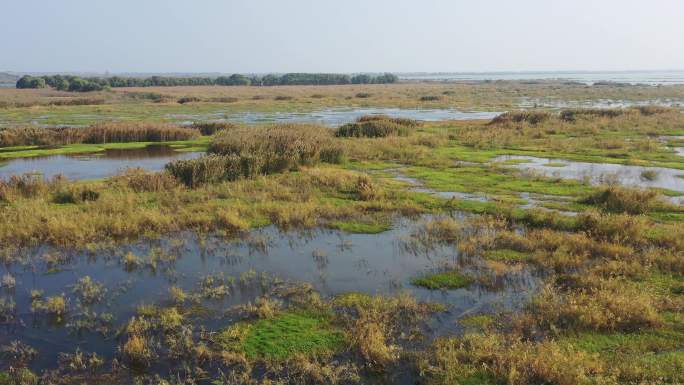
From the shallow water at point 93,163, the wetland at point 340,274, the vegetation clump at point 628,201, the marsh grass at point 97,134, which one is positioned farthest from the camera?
the marsh grass at point 97,134

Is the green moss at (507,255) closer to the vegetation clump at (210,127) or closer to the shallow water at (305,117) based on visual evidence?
the vegetation clump at (210,127)

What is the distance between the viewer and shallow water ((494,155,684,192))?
20.3 meters

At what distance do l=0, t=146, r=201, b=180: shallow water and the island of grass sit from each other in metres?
16.3

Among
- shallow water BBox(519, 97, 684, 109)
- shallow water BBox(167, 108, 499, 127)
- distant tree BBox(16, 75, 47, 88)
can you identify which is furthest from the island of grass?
distant tree BBox(16, 75, 47, 88)

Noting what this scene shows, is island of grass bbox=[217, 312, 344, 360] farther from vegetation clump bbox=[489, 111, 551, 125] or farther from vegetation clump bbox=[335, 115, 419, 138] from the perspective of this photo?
vegetation clump bbox=[489, 111, 551, 125]

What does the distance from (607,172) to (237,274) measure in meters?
18.4

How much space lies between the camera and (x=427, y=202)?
1712cm

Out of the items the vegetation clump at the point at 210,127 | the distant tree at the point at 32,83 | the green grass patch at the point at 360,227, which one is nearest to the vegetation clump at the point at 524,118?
the vegetation clump at the point at 210,127

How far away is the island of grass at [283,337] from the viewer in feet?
25.9

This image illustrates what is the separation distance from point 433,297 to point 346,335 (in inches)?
101

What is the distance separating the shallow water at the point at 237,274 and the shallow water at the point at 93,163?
1142 centimetres

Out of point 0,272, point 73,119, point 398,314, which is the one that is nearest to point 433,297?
point 398,314

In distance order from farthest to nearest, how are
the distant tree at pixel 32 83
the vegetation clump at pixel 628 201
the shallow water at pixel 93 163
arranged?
the distant tree at pixel 32 83, the shallow water at pixel 93 163, the vegetation clump at pixel 628 201

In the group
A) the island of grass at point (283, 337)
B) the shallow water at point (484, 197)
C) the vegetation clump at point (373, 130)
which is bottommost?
the island of grass at point (283, 337)
